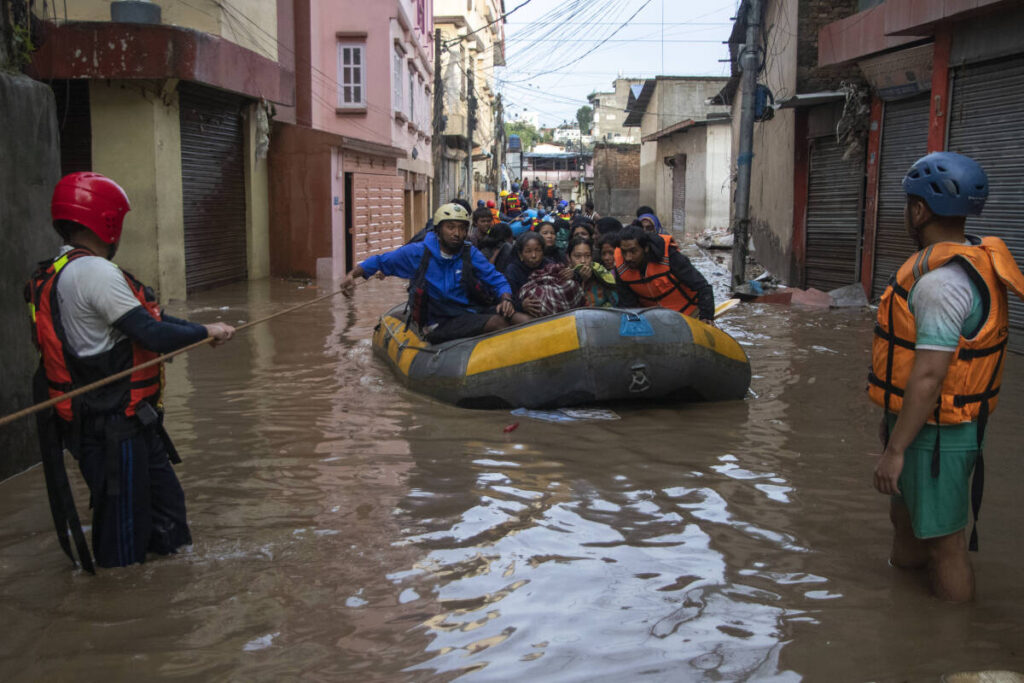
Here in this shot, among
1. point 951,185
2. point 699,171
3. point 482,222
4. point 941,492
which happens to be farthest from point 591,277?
point 699,171

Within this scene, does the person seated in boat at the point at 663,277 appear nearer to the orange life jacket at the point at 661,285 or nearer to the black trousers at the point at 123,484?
the orange life jacket at the point at 661,285

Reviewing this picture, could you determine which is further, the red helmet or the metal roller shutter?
the metal roller shutter

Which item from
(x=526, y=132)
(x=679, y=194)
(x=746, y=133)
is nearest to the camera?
(x=746, y=133)

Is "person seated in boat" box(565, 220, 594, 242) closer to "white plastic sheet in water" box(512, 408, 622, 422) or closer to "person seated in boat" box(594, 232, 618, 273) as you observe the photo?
"person seated in boat" box(594, 232, 618, 273)

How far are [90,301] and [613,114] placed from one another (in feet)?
305

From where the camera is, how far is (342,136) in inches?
734

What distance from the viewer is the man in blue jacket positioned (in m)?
7.56

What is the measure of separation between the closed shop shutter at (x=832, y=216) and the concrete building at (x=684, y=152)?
11.3 metres

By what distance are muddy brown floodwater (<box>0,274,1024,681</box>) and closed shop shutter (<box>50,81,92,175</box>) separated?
798cm

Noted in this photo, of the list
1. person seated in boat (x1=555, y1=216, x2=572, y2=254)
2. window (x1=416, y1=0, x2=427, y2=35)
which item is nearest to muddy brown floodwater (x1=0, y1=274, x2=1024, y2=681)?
person seated in boat (x1=555, y1=216, x2=572, y2=254)

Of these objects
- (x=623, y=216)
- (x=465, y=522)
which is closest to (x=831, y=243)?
(x=465, y=522)

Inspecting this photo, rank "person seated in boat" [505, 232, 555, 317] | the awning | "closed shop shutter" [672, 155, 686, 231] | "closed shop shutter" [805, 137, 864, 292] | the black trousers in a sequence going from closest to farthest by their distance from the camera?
the black trousers
"person seated in boat" [505, 232, 555, 317]
the awning
"closed shop shutter" [805, 137, 864, 292]
"closed shop shutter" [672, 155, 686, 231]

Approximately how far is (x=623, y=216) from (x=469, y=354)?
44.9m

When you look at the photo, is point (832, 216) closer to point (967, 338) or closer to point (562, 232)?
point (562, 232)
